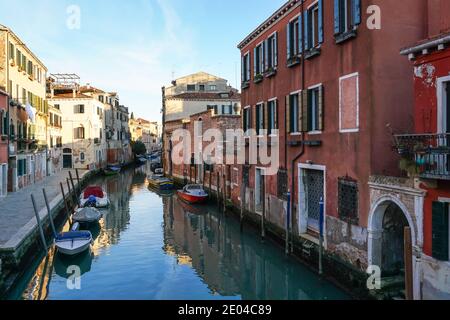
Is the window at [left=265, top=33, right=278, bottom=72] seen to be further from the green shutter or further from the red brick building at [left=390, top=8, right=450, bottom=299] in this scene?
the green shutter

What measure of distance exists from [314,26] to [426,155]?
621 cm

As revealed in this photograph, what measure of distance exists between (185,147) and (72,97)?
48.4 ft

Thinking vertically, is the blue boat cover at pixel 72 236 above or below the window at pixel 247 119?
below

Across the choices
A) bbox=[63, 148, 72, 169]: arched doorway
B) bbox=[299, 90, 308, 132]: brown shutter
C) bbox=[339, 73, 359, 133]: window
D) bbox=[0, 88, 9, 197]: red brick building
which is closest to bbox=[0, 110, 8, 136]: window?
bbox=[0, 88, 9, 197]: red brick building

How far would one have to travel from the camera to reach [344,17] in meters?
11.0

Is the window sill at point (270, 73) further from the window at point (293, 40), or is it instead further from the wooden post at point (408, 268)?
the wooden post at point (408, 268)

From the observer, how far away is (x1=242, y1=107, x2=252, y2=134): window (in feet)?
61.9

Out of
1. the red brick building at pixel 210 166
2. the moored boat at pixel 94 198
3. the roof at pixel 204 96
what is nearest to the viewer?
the red brick building at pixel 210 166

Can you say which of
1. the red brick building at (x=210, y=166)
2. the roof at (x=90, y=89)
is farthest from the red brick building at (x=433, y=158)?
the roof at (x=90, y=89)

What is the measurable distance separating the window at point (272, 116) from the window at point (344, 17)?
507 centimetres

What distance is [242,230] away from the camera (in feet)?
59.5

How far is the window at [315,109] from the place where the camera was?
1214cm
